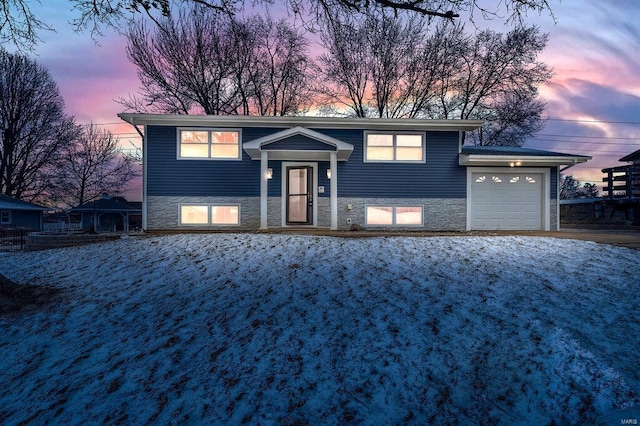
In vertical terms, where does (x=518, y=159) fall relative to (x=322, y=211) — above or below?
above

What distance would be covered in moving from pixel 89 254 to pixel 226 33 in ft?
52.7

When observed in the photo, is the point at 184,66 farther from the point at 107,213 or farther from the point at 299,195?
the point at 107,213

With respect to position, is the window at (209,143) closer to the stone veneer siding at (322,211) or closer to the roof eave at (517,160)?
the stone veneer siding at (322,211)

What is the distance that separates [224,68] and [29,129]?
17.2 m

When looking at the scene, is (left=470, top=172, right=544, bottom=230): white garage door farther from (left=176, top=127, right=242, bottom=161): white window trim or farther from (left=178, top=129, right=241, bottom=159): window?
(left=178, top=129, right=241, bottom=159): window

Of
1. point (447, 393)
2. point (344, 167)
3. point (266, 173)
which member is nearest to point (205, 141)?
point (266, 173)

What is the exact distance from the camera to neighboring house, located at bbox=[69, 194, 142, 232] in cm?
2717

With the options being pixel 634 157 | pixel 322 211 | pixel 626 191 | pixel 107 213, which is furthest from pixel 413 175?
pixel 107 213

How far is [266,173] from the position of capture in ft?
37.4

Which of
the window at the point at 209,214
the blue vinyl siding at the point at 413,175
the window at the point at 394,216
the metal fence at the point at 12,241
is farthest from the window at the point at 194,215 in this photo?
the metal fence at the point at 12,241

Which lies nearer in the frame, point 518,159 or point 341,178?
point 518,159

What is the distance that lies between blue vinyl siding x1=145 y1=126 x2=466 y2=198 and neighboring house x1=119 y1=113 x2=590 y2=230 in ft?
0.12

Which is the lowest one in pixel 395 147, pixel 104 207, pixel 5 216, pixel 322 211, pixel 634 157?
pixel 5 216

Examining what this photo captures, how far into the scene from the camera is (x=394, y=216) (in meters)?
12.2
